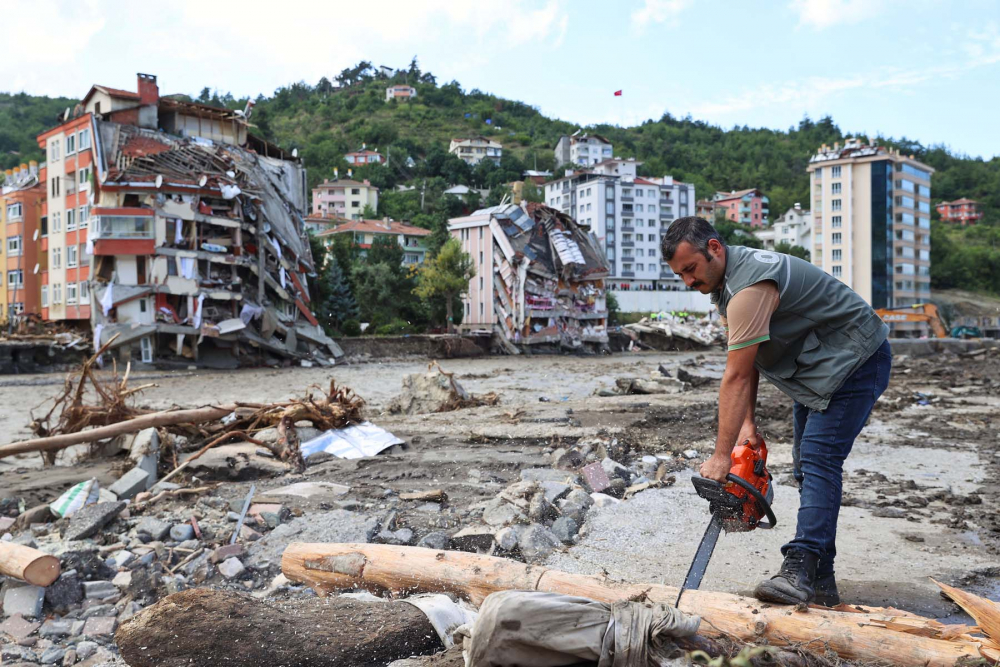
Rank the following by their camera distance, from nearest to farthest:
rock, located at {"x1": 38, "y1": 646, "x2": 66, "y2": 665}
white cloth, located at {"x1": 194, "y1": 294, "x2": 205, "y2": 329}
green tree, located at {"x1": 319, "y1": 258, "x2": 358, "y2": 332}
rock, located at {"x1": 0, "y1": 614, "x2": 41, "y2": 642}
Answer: rock, located at {"x1": 38, "y1": 646, "x2": 66, "y2": 665}
rock, located at {"x1": 0, "y1": 614, "x2": 41, "y2": 642}
white cloth, located at {"x1": 194, "y1": 294, "x2": 205, "y2": 329}
green tree, located at {"x1": 319, "y1": 258, "x2": 358, "y2": 332}

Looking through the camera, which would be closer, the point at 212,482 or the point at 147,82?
the point at 212,482

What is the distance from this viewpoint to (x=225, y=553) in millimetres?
5070

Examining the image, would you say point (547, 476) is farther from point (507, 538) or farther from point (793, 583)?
point (793, 583)

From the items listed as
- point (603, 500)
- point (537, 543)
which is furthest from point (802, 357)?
point (603, 500)

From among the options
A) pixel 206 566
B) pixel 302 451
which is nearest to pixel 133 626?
pixel 206 566

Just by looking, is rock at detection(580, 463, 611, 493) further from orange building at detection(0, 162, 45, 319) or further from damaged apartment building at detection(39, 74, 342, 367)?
orange building at detection(0, 162, 45, 319)

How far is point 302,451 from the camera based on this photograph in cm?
885

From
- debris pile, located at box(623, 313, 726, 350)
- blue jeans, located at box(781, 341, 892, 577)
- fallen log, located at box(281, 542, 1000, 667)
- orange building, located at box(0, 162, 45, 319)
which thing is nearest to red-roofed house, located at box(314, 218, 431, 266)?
debris pile, located at box(623, 313, 726, 350)

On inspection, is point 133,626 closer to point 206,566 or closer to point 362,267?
point 206,566

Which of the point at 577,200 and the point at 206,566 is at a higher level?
the point at 577,200

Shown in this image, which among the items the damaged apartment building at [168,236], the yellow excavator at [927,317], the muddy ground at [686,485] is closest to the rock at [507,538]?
the muddy ground at [686,485]

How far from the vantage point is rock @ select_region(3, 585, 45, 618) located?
438 centimetres

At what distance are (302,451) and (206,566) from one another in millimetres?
3919

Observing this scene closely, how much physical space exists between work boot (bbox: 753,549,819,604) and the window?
38824 mm
